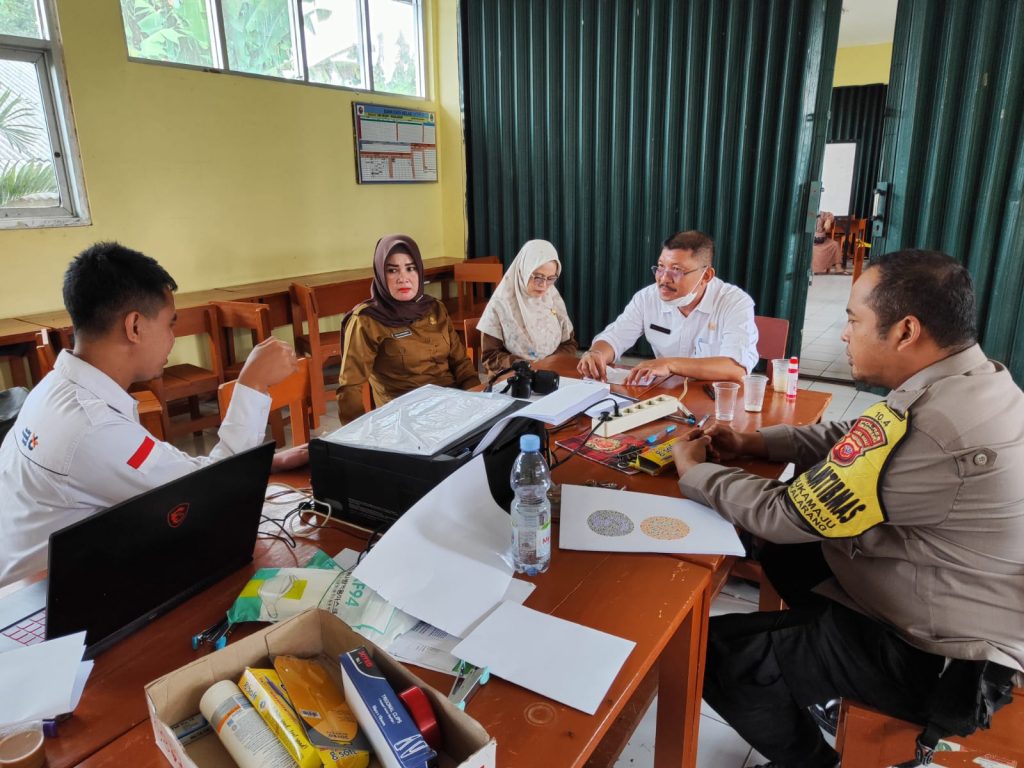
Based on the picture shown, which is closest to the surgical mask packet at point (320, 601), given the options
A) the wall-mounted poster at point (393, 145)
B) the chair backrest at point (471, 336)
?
the chair backrest at point (471, 336)

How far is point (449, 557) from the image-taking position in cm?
111

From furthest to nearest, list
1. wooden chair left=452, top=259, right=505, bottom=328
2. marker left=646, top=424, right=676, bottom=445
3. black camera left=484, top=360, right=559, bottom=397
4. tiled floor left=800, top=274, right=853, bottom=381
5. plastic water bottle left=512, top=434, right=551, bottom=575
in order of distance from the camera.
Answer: wooden chair left=452, top=259, right=505, bottom=328, tiled floor left=800, top=274, right=853, bottom=381, black camera left=484, top=360, right=559, bottom=397, marker left=646, top=424, right=676, bottom=445, plastic water bottle left=512, top=434, right=551, bottom=575

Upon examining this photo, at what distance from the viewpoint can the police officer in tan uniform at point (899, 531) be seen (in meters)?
1.13

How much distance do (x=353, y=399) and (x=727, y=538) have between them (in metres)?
1.54

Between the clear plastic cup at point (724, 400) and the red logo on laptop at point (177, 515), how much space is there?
143 centimetres

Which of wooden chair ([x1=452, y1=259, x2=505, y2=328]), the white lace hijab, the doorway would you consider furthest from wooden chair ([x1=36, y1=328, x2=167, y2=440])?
the doorway

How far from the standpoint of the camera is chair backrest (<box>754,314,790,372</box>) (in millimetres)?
2727

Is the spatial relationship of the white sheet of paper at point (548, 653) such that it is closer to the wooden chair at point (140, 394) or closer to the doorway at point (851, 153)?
the wooden chair at point (140, 394)

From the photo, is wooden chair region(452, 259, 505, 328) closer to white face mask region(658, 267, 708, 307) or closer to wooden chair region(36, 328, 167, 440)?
wooden chair region(36, 328, 167, 440)

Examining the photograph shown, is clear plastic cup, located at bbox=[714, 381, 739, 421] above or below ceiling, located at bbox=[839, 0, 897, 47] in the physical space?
below

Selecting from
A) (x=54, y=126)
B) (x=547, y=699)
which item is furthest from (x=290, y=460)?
(x=54, y=126)

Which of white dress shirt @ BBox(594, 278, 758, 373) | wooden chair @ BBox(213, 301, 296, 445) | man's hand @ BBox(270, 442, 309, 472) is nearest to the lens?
man's hand @ BBox(270, 442, 309, 472)

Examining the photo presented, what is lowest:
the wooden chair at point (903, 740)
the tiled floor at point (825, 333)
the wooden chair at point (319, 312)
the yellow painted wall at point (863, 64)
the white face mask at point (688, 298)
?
the tiled floor at point (825, 333)

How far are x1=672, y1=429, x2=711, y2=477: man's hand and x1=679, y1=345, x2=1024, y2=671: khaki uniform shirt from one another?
243 mm
